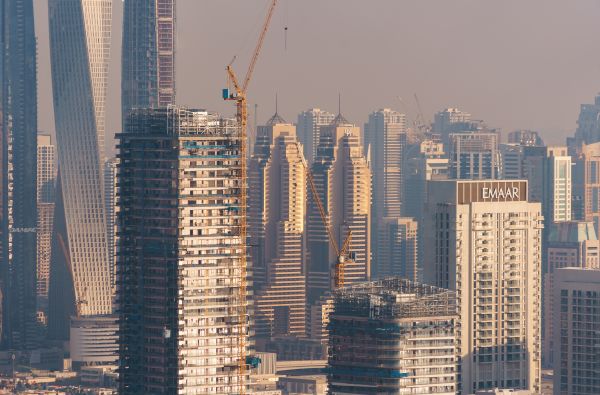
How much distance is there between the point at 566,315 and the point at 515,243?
198 inches

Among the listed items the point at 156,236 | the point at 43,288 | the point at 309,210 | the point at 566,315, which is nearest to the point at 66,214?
the point at 43,288

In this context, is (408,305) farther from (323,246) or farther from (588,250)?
(323,246)

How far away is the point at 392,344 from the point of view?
310 feet

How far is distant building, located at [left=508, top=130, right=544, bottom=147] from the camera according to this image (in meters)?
179

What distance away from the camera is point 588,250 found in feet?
548

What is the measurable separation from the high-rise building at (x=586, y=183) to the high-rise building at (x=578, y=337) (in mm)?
59369

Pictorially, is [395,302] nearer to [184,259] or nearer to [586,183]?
[184,259]

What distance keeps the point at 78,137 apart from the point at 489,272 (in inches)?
3148

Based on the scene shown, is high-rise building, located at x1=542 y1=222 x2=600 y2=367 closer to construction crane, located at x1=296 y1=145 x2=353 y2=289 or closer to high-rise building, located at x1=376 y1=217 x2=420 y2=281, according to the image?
high-rise building, located at x1=376 y1=217 x2=420 y2=281

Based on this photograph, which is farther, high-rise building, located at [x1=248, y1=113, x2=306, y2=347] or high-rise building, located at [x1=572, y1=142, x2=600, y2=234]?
high-rise building, located at [x1=572, y1=142, x2=600, y2=234]

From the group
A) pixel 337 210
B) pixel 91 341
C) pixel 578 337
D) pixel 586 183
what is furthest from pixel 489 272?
pixel 586 183

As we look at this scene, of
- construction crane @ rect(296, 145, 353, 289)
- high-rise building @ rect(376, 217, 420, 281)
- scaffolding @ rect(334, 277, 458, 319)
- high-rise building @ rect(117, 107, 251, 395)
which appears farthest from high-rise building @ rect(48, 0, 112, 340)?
scaffolding @ rect(334, 277, 458, 319)

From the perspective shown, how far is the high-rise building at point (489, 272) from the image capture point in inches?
4557

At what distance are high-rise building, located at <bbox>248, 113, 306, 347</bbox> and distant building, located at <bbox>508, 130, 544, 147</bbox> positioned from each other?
1758cm
